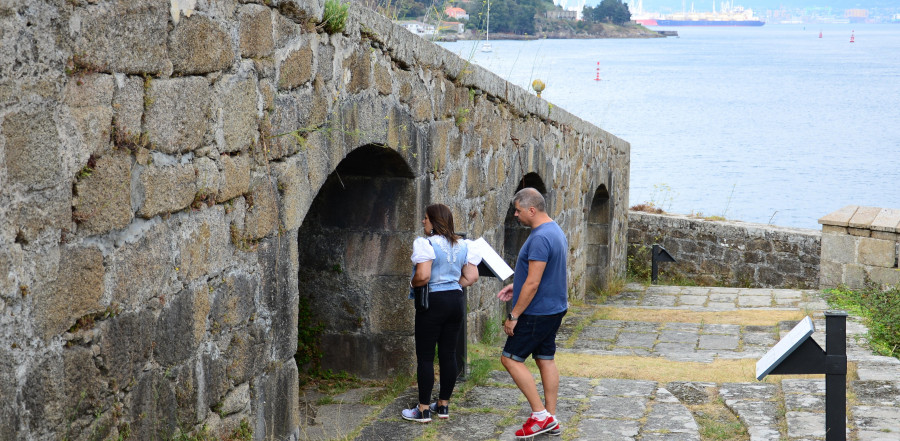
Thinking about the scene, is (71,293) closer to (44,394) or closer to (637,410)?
(44,394)

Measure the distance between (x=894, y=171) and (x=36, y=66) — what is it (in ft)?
128

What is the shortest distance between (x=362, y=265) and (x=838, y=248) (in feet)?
25.0

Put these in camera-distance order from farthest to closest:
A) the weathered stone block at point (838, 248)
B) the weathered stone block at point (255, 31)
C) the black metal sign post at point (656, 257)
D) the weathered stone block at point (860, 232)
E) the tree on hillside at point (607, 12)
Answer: the tree on hillside at point (607, 12)
the black metal sign post at point (656, 257)
the weathered stone block at point (838, 248)
the weathered stone block at point (860, 232)
the weathered stone block at point (255, 31)

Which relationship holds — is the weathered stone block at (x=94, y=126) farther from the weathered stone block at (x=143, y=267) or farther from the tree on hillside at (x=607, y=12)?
the tree on hillside at (x=607, y=12)

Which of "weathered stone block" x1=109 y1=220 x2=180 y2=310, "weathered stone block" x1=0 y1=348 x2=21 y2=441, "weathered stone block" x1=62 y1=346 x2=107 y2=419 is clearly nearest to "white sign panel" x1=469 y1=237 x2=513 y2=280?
"weathered stone block" x1=109 y1=220 x2=180 y2=310

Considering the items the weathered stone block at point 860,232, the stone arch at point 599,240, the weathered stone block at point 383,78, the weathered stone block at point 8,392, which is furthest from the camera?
the stone arch at point 599,240

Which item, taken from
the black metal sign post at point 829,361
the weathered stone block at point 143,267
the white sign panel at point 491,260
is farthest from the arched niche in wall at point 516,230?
the weathered stone block at point 143,267

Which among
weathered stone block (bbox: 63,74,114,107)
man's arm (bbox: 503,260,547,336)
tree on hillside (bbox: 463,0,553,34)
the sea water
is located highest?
tree on hillside (bbox: 463,0,553,34)

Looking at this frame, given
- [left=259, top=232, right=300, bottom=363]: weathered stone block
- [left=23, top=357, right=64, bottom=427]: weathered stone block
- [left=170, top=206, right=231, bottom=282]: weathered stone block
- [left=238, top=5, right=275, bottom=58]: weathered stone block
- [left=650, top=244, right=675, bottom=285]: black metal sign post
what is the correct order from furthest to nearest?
[left=650, top=244, right=675, bottom=285]: black metal sign post → [left=259, top=232, right=300, bottom=363]: weathered stone block → [left=238, top=5, right=275, bottom=58]: weathered stone block → [left=170, top=206, right=231, bottom=282]: weathered stone block → [left=23, top=357, right=64, bottom=427]: weathered stone block

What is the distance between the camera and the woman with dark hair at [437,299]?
4859 millimetres

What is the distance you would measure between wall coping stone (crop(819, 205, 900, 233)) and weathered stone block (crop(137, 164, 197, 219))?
943cm

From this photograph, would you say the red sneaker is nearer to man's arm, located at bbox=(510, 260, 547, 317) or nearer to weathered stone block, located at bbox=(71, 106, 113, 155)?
man's arm, located at bbox=(510, 260, 547, 317)

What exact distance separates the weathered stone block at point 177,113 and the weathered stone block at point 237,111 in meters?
0.13

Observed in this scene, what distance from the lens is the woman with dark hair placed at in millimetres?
4859
